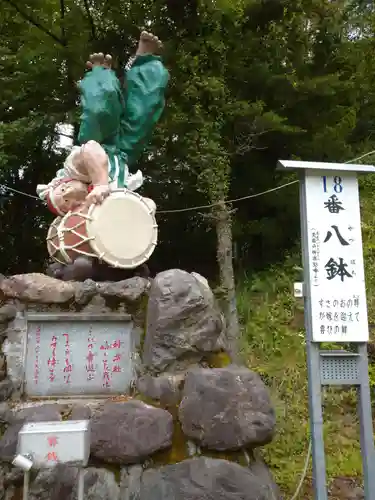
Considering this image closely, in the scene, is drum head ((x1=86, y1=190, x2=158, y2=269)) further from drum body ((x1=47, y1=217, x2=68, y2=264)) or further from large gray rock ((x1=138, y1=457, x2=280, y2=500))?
large gray rock ((x1=138, y1=457, x2=280, y2=500))

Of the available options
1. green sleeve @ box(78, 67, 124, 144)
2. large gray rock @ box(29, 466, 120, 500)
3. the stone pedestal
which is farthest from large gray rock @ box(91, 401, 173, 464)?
green sleeve @ box(78, 67, 124, 144)

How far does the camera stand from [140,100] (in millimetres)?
4938

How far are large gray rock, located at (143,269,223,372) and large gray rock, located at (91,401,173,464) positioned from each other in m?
0.36

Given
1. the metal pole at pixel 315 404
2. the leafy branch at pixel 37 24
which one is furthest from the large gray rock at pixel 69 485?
the leafy branch at pixel 37 24

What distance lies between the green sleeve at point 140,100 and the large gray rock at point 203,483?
2885mm

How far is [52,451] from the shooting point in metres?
2.22

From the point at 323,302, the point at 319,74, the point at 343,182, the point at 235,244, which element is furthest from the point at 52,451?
the point at 319,74

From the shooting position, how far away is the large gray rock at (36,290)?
11.5 ft

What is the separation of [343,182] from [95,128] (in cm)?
224

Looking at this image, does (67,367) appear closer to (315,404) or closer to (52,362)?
(52,362)

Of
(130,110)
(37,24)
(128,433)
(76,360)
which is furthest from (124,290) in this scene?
(37,24)

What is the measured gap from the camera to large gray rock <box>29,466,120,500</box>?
3.02 meters

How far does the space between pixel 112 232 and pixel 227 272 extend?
3153mm

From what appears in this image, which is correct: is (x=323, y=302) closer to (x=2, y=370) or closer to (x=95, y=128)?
(x=2, y=370)
